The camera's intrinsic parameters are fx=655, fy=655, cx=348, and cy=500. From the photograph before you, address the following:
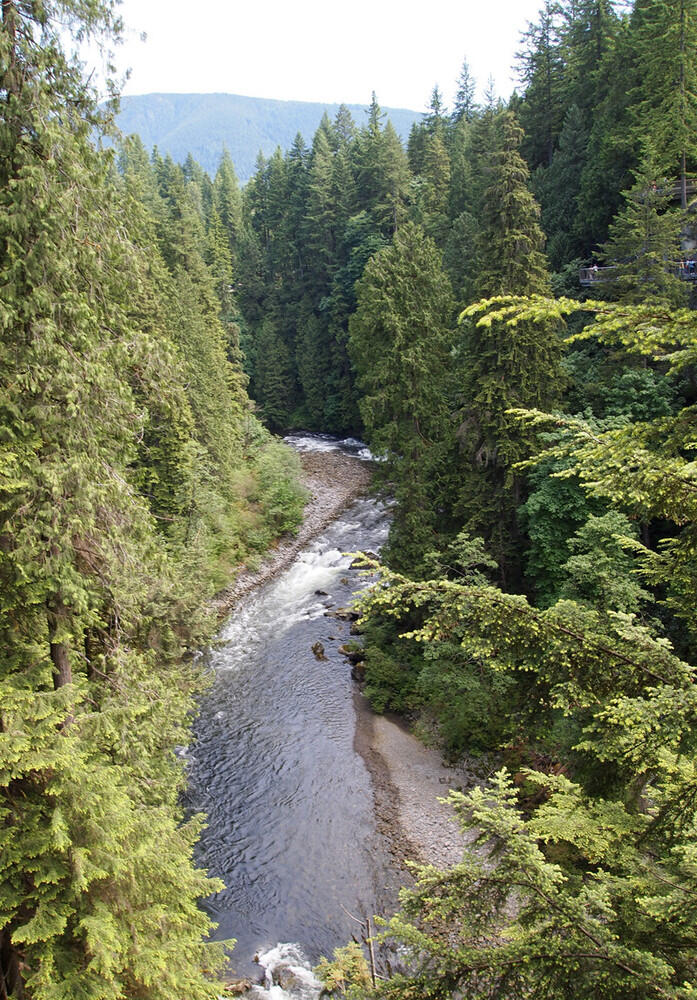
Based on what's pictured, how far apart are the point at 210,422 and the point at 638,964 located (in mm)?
29306

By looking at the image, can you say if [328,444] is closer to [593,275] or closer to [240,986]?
[593,275]

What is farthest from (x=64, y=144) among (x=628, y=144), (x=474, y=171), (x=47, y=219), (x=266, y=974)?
(x=474, y=171)

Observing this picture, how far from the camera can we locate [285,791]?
59.3 ft

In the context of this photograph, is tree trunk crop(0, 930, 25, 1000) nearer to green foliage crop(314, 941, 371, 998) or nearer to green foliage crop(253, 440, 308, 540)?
green foliage crop(314, 941, 371, 998)

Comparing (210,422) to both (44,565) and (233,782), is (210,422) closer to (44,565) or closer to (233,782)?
(233,782)

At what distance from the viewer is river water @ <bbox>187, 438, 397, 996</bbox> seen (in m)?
14.5

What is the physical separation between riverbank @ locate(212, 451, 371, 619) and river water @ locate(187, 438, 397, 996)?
1837 mm

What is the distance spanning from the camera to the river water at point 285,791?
14.5 metres

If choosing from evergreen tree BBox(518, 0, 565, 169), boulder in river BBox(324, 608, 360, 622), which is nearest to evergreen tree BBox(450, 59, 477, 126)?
evergreen tree BBox(518, 0, 565, 169)

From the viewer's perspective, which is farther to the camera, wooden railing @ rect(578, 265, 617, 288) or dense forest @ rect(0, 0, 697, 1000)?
wooden railing @ rect(578, 265, 617, 288)

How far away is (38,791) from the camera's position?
739cm

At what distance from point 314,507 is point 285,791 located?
21454 millimetres

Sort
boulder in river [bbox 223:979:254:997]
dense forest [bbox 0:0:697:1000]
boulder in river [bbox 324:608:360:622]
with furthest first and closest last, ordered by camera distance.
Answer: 1. boulder in river [bbox 324:608:360:622]
2. boulder in river [bbox 223:979:254:997]
3. dense forest [bbox 0:0:697:1000]

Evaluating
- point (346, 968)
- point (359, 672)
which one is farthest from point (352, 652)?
point (346, 968)
